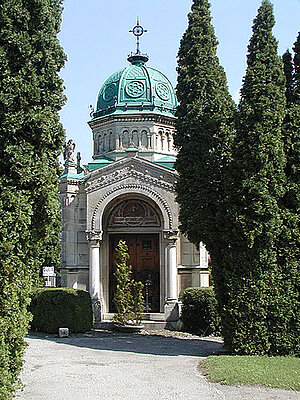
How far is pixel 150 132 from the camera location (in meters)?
25.1

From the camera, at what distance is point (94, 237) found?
22.0 meters

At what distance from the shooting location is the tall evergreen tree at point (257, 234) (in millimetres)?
12742

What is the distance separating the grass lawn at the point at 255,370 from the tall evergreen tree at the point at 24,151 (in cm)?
405

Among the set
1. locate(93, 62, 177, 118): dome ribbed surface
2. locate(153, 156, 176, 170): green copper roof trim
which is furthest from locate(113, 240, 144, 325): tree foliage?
locate(93, 62, 177, 118): dome ribbed surface

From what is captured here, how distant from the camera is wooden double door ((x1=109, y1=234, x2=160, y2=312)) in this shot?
23.1 meters


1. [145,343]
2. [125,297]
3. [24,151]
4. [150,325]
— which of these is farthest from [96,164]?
[24,151]

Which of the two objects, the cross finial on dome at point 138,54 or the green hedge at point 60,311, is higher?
the cross finial on dome at point 138,54

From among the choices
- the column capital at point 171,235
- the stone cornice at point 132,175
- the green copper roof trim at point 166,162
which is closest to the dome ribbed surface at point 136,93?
A: the green copper roof trim at point 166,162

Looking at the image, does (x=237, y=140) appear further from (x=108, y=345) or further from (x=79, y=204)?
(x=79, y=204)

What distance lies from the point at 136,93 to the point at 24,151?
18.1 m

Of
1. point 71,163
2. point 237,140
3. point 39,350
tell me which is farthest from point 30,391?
point 71,163

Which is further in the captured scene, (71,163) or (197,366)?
(71,163)

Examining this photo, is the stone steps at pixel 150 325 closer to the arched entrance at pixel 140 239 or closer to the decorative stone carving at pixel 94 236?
the arched entrance at pixel 140 239

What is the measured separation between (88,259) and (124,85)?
8981 mm
